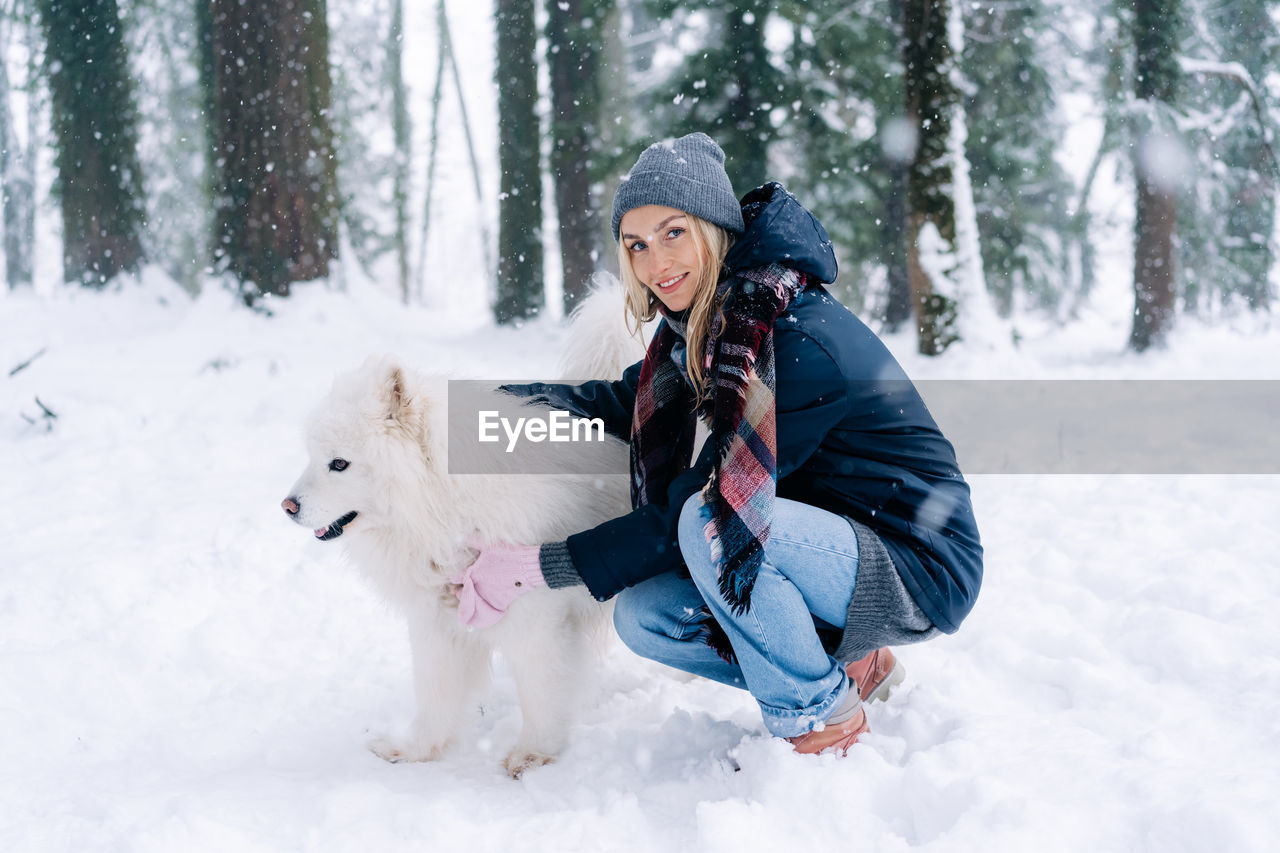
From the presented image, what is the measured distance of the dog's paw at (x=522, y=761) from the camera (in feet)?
7.88

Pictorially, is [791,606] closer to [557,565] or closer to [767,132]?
[557,565]

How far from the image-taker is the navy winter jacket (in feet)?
6.86

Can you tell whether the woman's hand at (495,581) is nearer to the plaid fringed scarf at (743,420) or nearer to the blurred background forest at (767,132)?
the plaid fringed scarf at (743,420)

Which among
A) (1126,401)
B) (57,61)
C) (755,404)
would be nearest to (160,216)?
(57,61)

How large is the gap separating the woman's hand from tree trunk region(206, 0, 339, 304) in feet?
16.5

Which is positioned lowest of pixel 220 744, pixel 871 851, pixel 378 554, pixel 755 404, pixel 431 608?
pixel 220 744

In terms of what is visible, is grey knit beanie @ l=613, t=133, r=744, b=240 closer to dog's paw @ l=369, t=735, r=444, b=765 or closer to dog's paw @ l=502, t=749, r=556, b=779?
dog's paw @ l=502, t=749, r=556, b=779

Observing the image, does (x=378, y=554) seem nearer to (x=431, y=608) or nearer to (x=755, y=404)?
(x=431, y=608)

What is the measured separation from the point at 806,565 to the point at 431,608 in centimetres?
114

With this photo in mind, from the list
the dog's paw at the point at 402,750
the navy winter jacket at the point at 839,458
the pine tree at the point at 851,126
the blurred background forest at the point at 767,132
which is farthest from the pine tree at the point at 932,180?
the dog's paw at the point at 402,750

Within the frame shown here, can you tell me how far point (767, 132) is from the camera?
920cm

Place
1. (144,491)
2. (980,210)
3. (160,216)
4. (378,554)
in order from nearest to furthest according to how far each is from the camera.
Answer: (378,554), (144,491), (980,210), (160,216)

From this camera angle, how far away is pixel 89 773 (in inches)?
93.2

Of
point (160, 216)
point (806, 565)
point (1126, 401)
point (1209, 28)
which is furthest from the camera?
point (160, 216)
